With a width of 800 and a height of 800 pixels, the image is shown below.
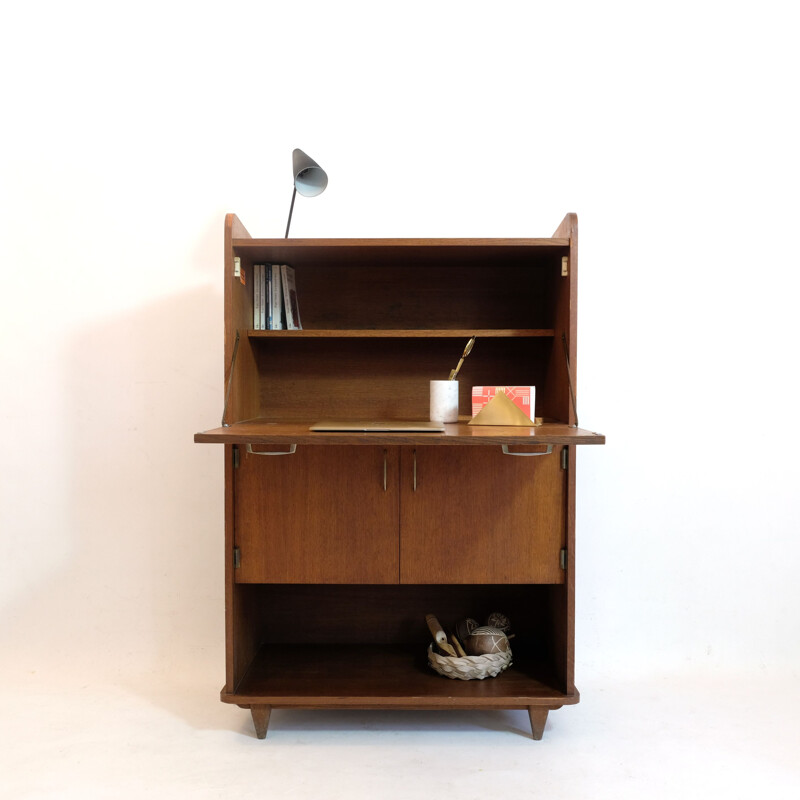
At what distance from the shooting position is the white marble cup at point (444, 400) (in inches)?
95.1

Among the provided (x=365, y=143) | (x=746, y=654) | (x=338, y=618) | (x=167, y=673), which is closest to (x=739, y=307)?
(x=746, y=654)

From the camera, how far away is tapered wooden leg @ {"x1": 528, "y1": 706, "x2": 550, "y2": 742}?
227 cm

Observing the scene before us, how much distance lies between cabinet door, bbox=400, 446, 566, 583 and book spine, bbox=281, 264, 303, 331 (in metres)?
0.62

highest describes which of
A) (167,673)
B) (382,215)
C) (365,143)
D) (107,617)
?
(365,143)

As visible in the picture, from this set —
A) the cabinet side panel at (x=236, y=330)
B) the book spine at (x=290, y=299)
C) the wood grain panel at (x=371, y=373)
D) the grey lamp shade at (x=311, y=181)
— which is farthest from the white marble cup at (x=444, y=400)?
the grey lamp shade at (x=311, y=181)

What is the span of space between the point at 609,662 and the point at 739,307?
4.65 feet

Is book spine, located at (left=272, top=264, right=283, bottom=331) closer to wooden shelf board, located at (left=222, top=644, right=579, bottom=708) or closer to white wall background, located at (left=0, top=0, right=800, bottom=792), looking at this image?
white wall background, located at (left=0, top=0, right=800, bottom=792)

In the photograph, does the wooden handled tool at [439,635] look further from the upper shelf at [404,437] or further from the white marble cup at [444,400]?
the upper shelf at [404,437]

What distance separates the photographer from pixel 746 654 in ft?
9.32

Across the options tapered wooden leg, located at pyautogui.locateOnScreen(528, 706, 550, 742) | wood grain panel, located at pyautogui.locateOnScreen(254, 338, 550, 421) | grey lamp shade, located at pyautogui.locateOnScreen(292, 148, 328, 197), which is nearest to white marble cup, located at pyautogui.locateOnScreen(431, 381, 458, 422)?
Result: wood grain panel, located at pyautogui.locateOnScreen(254, 338, 550, 421)

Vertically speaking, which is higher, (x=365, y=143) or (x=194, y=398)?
(x=365, y=143)

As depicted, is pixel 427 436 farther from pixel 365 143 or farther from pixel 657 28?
pixel 657 28

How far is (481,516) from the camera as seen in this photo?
7.55 ft

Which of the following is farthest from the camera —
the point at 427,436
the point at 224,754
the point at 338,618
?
the point at 338,618
